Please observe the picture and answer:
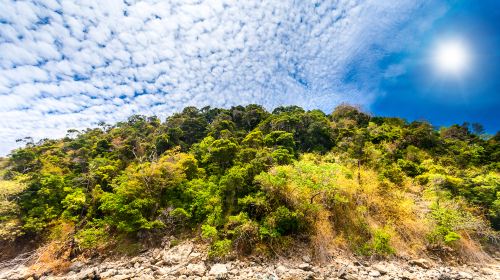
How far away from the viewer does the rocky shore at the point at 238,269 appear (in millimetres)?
11531

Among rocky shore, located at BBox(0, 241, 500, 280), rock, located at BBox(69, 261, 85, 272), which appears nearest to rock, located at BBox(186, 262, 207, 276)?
rocky shore, located at BBox(0, 241, 500, 280)

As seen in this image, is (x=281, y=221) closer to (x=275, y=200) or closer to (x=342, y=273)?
(x=275, y=200)

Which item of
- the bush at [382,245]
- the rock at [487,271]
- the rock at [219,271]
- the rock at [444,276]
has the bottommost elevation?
the rock at [219,271]

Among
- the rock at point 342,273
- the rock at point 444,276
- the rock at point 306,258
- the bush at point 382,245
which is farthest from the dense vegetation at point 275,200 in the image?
the rock at point 444,276

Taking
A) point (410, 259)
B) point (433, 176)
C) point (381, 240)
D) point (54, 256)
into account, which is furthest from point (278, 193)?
point (54, 256)

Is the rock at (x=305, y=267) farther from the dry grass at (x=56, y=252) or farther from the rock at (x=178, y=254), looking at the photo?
the dry grass at (x=56, y=252)

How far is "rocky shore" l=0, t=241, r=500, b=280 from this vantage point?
11.5 m

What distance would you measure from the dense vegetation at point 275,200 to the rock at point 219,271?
2.24ft

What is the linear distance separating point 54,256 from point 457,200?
82.0 ft

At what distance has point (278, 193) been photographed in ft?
46.8

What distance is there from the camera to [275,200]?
14250mm

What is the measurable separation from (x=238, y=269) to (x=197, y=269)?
2135 mm

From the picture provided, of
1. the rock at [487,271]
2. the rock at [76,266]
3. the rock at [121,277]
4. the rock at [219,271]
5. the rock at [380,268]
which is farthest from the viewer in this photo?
the rock at [76,266]

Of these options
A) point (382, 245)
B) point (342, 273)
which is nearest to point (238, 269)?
point (342, 273)
